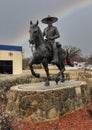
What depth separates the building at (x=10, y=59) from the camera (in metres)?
45.8

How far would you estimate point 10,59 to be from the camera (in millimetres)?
47000

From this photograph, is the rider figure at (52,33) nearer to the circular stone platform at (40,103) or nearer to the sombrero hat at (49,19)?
the sombrero hat at (49,19)

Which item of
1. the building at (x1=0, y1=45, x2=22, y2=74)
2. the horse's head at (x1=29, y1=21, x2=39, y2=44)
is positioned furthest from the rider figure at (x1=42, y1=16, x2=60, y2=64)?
the building at (x1=0, y1=45, x2=22, y2=74)

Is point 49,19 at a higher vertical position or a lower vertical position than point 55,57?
higher

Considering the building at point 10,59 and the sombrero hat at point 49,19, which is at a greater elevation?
the sombrero hat at point 49,19

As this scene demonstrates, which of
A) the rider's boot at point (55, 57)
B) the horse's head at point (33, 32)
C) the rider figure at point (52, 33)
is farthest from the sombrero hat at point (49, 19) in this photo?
the horse's head at point (33, 32)

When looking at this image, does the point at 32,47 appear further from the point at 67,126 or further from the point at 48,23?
the point at 67,126

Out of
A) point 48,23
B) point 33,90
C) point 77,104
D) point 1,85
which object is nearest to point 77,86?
point 77,104

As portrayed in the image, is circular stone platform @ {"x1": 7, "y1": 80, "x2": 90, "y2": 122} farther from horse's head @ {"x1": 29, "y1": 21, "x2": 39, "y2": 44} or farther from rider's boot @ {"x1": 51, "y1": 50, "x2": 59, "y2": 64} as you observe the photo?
horse's head @ {"x1": 29, "y1": 21, "x2": 39, "y2": 44}

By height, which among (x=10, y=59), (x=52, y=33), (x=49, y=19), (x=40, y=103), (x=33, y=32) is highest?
(x=49, y=19)

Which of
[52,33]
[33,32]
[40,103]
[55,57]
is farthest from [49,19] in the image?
[40,103]

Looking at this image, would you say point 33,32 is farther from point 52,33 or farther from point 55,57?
point 52,33

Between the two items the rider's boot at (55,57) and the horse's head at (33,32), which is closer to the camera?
the horse's head at (33,32)

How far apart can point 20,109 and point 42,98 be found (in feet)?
3.12
